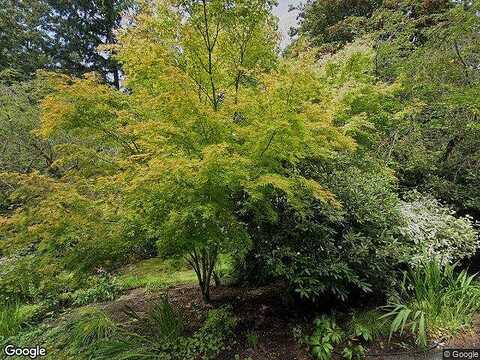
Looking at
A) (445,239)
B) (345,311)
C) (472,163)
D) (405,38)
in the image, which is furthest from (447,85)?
(345,311)

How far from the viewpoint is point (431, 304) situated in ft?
11.8

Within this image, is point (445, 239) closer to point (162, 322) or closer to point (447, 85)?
point (447, 85)

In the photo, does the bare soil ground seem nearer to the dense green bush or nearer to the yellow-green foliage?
the dense green bush

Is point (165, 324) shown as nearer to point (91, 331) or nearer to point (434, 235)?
point (91, 331)

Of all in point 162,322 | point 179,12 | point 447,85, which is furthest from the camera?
point 447,85

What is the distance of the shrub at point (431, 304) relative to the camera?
341 cm

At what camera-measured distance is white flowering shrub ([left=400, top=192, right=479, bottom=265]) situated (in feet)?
13.5

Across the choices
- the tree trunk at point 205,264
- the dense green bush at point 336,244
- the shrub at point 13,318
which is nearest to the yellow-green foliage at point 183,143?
the dense green bush at point 336,244

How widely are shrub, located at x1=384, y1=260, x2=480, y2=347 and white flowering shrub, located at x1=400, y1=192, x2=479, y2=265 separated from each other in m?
0.22

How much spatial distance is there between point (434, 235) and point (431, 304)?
1.16 metres

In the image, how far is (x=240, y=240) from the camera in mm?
3197

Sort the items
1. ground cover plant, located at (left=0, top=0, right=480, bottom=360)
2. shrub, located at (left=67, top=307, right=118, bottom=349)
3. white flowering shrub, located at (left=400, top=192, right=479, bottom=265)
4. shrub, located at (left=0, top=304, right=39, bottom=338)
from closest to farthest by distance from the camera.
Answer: ground cover plant, located at (left=0, top=0, right=480, bottom=360) → shrub, located at (left=67, top=307, right=118, bottom=349) → white flowering shrub, located at (left=400, top=192, right=479, bottom=265) → shrub, located at (left=0, top=304, right=39, bottom=338)

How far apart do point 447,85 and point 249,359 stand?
6.31 metres

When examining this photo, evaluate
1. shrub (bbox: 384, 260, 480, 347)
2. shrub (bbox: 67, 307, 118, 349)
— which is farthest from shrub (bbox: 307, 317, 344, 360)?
shrub (bbox: 67, 307, 118, 349)
